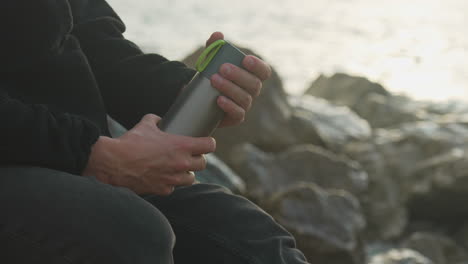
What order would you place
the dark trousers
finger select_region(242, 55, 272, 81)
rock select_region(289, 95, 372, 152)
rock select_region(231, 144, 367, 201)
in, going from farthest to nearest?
1. rock select_region(289, 95, 372, 152)
2. rock select_region(231, 144, 367, 201)
3. finger select_region(242, 55, 272, 81)
4. the dark trousers

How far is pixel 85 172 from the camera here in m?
1.41

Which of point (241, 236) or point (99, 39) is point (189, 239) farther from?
point (99, 39)

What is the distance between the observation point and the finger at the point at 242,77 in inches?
58.0

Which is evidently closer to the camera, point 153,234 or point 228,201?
point 153,234

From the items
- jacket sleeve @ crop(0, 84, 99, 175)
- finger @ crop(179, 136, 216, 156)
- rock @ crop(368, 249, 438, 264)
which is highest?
finger @ crop(179, 136, 216, 156)

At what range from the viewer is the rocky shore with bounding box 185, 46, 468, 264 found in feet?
16.8

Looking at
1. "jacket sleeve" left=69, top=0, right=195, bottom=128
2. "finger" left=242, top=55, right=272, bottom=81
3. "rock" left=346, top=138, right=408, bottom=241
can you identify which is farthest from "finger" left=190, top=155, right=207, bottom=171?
"rock" left=346, top=138, right=408, bottom=241

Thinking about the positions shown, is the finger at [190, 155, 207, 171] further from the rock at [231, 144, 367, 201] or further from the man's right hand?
the rock at [231, 144, 367, 201]

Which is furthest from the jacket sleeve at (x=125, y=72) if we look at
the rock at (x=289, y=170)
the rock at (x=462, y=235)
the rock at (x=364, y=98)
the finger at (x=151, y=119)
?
the rock at (x=364, y=98)

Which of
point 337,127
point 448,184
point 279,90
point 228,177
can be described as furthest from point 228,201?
point 448,184

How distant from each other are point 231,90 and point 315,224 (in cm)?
374

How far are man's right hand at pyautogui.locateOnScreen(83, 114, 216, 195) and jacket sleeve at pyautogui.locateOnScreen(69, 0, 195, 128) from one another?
1.26ft

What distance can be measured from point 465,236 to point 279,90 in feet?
18.3

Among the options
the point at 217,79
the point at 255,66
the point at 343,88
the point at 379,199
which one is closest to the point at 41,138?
the point at 217,79
